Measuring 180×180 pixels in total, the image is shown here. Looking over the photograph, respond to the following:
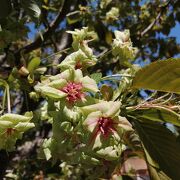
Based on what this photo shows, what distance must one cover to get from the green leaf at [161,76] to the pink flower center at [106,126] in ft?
0.46

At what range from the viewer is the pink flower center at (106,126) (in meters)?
0.94

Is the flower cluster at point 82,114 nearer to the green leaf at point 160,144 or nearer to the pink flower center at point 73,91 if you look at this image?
the pink flower center at point 73,91

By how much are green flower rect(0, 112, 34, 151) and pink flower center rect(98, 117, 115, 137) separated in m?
0.19

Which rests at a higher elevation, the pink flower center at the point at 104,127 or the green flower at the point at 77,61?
the green flower at the point at 77,61

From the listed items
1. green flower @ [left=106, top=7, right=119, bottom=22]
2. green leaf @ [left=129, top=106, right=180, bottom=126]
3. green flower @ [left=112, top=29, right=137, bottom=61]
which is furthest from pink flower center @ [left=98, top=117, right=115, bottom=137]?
green flower @ [left=106, top=7, right=119, bottom=22]

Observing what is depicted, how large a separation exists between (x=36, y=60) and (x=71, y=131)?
0.32 m

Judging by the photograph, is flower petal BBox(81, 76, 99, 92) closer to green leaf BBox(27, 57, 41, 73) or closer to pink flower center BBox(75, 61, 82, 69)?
pink flower center BBox(75, 61, 82, 69)

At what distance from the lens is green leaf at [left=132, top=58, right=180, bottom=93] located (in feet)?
3.22

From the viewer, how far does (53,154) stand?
1.12 meters

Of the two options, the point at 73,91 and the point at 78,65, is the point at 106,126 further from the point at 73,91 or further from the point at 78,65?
the point at 78,65

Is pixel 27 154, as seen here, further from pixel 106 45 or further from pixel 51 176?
pixel 106 45

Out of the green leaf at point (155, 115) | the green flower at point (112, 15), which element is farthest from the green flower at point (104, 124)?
the green flower at point (112, 15)

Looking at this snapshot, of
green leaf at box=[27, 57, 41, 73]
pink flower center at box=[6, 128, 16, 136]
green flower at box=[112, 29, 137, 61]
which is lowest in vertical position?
pink flower center at box=[6, 128, 16, 136]

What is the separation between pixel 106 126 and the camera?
3.10 feet
